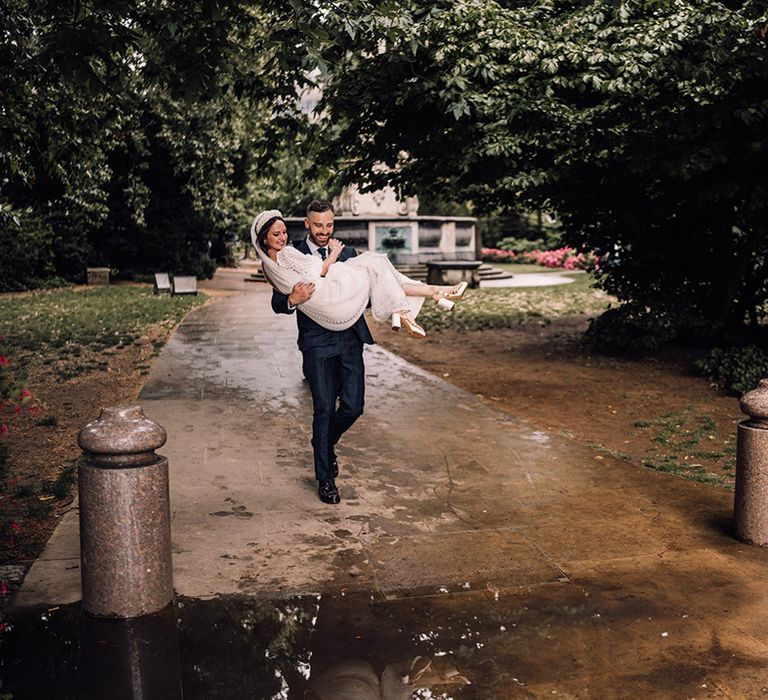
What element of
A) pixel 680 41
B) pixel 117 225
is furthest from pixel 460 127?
pixel 117 225

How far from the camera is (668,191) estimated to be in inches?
447

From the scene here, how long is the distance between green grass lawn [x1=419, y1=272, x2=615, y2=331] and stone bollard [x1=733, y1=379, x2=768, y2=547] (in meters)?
11.7

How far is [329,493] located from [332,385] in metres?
0.75

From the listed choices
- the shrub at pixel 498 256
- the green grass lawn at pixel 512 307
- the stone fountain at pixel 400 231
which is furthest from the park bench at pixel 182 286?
the shrub at pixel 498 256

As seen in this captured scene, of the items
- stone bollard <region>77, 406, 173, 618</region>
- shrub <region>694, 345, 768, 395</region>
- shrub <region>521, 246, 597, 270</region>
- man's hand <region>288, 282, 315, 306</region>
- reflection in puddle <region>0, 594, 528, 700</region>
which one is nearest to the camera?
reflection in puddle <region>0, 594, 528, 700</region>

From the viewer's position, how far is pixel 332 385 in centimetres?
616

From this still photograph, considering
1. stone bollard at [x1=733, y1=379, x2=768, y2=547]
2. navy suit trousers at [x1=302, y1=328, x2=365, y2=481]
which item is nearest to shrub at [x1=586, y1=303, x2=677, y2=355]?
stone bollard at [x1=733, y1=379, x2=768, y2=547]

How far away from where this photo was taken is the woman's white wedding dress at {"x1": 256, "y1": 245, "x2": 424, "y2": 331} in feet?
19.2

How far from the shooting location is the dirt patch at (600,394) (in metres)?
8.41

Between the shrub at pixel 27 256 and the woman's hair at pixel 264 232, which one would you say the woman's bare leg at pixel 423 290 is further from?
the shrub at pixel 27 256

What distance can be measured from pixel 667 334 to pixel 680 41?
3.88 m

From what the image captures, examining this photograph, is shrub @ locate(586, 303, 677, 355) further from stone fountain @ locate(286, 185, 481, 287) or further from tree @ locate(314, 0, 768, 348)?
stone fountain @ locate(286, 185, 481, 287)

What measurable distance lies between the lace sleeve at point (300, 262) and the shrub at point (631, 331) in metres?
7.41

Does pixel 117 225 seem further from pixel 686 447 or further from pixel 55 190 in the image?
pixel 686 447
